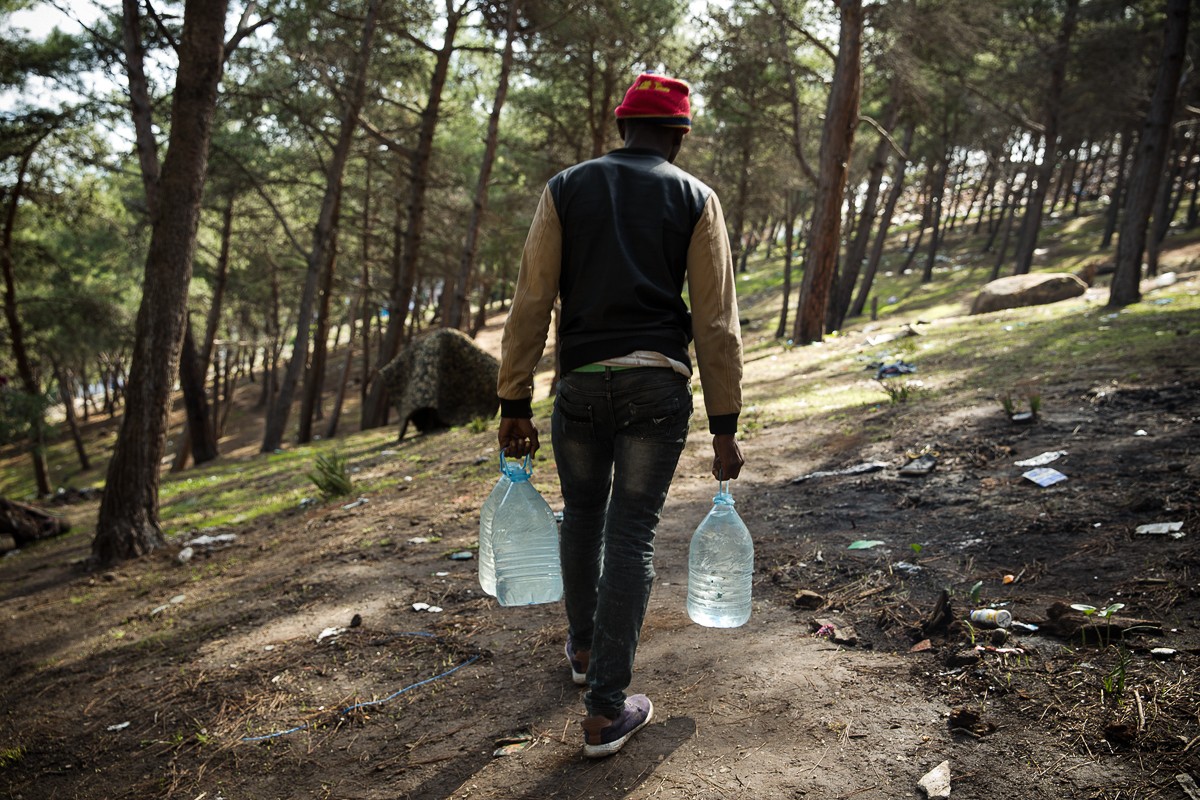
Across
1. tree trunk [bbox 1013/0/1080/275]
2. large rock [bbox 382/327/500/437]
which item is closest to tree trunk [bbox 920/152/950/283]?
tree trunk [bbox 1013/0/1080/275]

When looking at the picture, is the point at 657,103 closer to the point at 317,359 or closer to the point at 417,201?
the point at 417,201

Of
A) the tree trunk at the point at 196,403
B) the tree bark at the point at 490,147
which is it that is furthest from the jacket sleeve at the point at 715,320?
the tree trunk at the point at 196,403

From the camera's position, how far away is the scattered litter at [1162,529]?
379 cm

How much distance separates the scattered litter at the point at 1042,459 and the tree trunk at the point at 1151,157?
9514 millimetres

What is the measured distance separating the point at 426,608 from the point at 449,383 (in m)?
7.41

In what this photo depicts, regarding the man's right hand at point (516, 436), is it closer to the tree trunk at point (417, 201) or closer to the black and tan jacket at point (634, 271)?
the black and tan jacket at point (634, 271)

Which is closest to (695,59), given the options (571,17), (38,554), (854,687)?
(571,17)

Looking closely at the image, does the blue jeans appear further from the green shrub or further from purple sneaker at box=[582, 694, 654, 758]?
the green shrub

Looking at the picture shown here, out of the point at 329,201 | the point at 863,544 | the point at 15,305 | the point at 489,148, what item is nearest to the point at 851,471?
the point at 863,544

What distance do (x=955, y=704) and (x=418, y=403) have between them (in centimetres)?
972

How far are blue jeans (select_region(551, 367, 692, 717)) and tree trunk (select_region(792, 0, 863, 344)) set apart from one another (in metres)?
11.3

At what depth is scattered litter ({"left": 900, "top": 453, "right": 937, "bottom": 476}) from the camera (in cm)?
546

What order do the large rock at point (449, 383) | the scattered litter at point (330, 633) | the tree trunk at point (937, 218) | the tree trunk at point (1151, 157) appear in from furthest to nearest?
the tree trunk at point (937, 218) → the tree trunk at point (1151, 157) → the large rock at point (449, 383) → the scattered litter at point (330, 633)

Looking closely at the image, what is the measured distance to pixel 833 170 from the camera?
1289 cm
